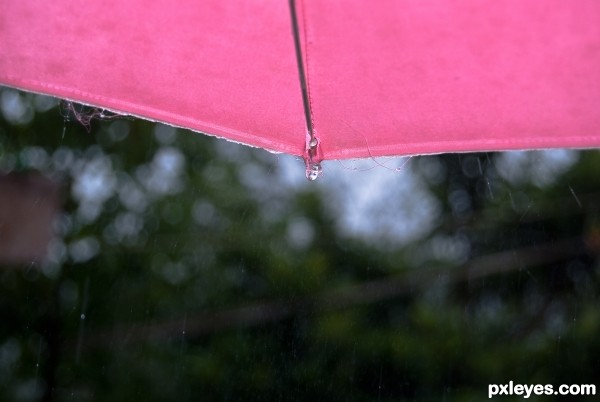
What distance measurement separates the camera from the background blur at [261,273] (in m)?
3.71

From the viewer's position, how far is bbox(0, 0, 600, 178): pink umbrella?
1159 mm

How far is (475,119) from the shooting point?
4.16 ft

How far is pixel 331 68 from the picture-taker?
127 centimetres

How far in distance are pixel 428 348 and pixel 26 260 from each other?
2015 millimetres

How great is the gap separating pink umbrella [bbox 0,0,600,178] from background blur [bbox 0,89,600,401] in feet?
8.16

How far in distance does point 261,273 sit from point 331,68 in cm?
268

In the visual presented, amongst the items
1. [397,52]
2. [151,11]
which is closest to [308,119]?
[397,52]

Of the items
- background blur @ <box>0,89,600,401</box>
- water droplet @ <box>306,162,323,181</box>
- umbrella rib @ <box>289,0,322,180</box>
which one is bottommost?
water droplet @ <box>306,162,323,181</box>

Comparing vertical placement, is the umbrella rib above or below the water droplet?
above

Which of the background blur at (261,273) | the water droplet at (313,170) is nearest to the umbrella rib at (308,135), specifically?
the water droplet at (313,170)

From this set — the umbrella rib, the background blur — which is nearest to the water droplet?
the umbrella rib

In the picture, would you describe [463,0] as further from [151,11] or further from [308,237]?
[308,237]

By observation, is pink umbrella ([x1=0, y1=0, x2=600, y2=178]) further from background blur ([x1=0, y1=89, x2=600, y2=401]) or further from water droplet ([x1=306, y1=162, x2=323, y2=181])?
background blur ([x1=0, y1=89, x2=600, y2=401])

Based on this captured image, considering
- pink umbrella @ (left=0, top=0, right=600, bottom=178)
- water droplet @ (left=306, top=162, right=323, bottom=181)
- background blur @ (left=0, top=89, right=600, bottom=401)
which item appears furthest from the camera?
background blur @ (left=0, top=89, right=600, bottom=401)
